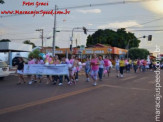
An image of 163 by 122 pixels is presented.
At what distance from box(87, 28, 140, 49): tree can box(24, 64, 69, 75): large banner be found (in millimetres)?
57627

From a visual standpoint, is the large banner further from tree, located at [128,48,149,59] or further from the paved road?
tree, located at [128,48,149,59]

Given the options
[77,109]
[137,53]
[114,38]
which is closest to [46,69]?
[77,109]

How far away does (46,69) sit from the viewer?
12.7 meters

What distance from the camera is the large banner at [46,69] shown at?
1234cm

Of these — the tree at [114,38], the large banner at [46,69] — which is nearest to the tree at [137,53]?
the tree at [114,38]

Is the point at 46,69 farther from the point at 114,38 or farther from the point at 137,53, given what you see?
the point at 114,38

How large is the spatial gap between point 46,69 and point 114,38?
59007 mm

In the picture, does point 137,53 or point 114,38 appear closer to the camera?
point 137,53

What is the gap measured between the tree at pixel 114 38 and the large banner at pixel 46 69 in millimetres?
57627

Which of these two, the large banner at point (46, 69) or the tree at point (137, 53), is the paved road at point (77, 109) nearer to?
the large banner at point (46, 69)

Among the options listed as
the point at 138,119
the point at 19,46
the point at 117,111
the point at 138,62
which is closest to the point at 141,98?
the point at 117,111

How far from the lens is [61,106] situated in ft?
22.2

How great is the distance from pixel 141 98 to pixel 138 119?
2.86m

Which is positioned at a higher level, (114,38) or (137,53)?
(114,38)
